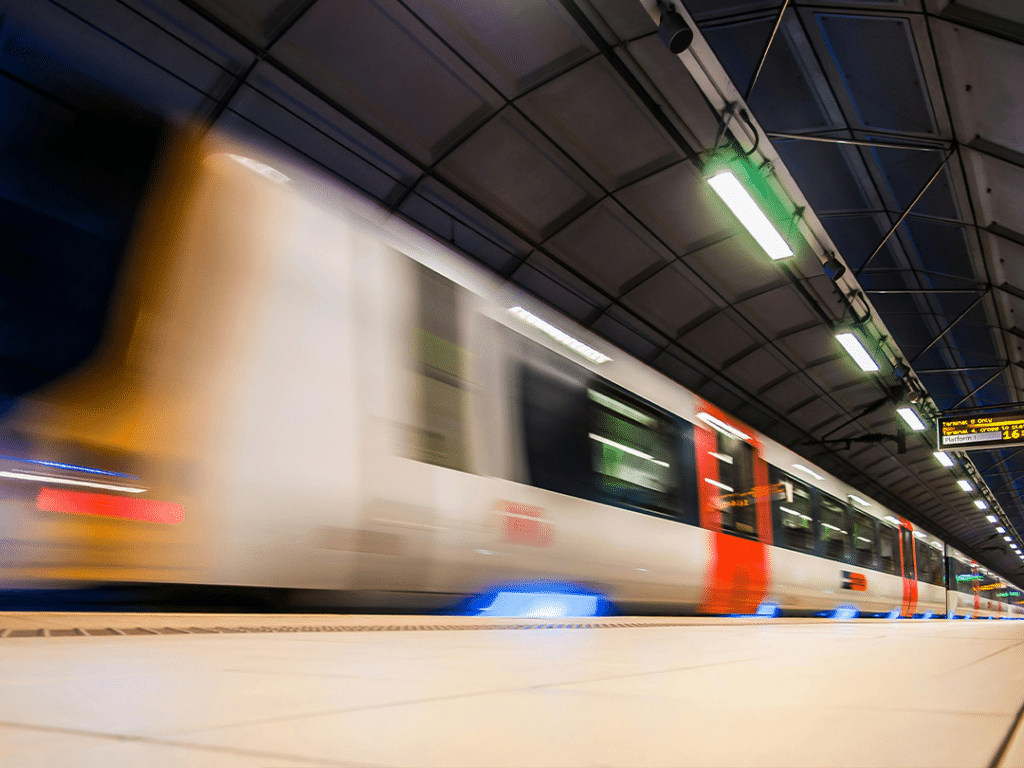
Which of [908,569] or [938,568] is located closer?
[908,569]

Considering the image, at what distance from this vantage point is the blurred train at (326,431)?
2.85 m

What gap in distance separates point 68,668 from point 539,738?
992 millimetres

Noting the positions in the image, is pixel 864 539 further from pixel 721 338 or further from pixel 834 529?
pixel 721 338

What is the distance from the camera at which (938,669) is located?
177 centimetres

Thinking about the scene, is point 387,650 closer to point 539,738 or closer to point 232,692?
point 232,692

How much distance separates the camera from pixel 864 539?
37.4 ft

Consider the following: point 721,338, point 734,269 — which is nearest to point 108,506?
point 734,269

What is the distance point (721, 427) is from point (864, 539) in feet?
18.4

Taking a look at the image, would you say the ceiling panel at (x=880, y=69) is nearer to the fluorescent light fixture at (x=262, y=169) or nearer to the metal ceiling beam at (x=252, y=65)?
the metal ceiling beam at (x=252, y=65)

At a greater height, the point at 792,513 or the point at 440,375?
the point at 440,375

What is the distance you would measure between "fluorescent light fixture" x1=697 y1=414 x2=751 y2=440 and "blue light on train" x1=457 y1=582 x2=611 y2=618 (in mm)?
2622

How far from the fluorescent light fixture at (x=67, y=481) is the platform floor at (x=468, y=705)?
84 centimetres

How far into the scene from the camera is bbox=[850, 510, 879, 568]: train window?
11016mm

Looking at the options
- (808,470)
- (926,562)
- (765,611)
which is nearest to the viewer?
(765,611)
